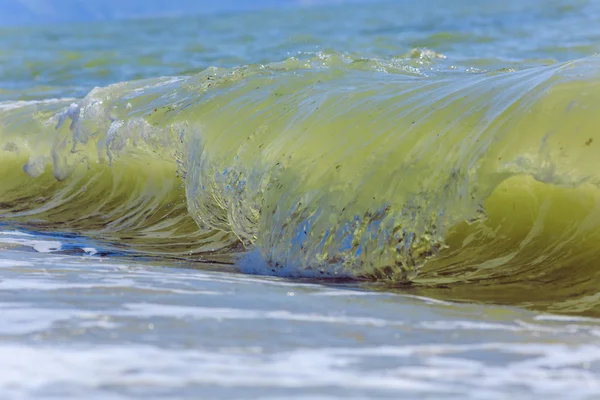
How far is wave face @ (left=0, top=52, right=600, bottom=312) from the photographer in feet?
8.39

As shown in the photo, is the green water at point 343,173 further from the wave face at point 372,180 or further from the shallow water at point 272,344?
the shallow water at point 272,344

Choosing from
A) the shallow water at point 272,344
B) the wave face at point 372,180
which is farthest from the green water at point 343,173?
the shallow water at point 272,344

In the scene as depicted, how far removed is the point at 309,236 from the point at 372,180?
285 mm

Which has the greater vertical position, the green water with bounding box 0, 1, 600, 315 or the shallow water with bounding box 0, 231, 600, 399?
the green water with bounding box 0, 1, 600, 315

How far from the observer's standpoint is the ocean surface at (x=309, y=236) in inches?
59.0

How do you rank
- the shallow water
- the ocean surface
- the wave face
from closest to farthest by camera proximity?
the shallow water, the ocean surface, the wave face

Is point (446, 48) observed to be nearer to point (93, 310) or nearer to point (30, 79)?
point (30, 79)

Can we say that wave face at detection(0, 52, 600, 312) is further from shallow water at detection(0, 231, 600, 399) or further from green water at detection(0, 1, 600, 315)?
shallow water at detection(0, 231, 600, 399)

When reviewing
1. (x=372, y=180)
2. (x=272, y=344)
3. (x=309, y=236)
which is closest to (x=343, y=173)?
(x=372, y=180)

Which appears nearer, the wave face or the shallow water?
the shallow water

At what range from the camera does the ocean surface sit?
4.91 ft

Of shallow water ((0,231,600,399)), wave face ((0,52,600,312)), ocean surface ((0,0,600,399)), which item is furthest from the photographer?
wave face ((0,52,600,312))

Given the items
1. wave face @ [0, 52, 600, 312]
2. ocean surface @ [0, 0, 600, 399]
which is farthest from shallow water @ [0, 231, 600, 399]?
wave face @ [0, 52, 600, 312]

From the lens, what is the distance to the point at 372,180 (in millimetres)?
2871
